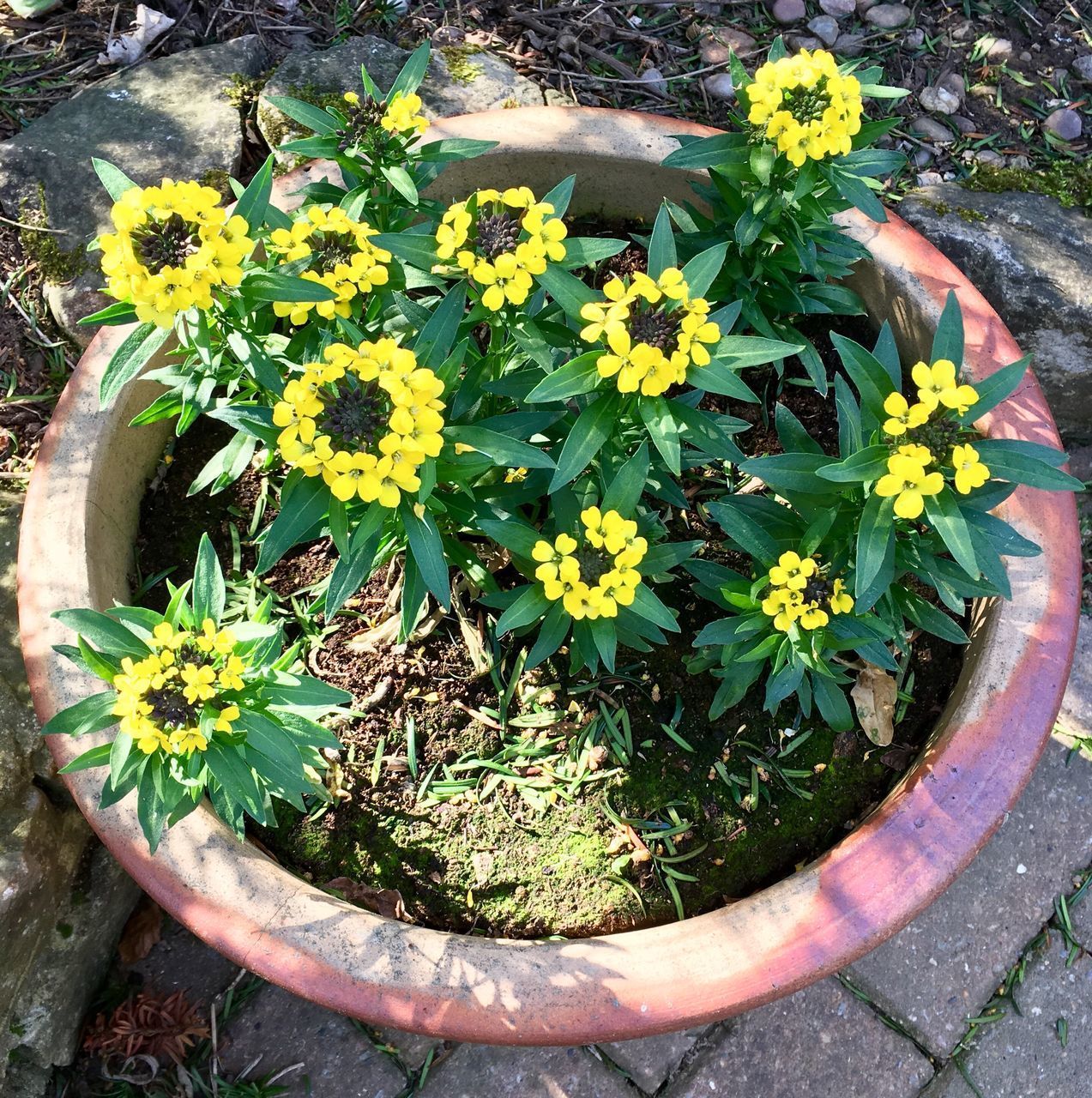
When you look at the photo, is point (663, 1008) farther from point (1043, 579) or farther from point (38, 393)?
point (38, 393)

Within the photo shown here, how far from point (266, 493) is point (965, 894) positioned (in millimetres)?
2435

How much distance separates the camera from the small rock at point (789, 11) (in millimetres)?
3756

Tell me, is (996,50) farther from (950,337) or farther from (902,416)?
(902,416)

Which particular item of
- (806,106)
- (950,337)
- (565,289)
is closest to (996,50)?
(806,106)

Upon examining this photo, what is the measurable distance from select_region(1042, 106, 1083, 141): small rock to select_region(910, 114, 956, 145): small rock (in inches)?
16.1

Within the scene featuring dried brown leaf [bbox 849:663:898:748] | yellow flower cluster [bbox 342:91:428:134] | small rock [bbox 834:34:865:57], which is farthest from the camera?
small rock [bbox 834:34:865:57]

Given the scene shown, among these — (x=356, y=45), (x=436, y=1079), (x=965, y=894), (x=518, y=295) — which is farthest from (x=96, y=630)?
(x=965, y=894)

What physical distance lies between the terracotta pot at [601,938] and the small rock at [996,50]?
6.20 feet

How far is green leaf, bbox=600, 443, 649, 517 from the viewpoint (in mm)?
1906

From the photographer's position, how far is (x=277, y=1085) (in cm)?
263

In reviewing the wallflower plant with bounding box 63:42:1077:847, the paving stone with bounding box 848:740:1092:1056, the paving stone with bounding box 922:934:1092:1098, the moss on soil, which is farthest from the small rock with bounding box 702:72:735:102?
the paving stone with bounding box 922:934:1092:1098

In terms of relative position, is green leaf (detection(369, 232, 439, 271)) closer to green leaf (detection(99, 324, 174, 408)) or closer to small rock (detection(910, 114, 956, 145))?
green leaf (detection(99, 324, 174, 408))

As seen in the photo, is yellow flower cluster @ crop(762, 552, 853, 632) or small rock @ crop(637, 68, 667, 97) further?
small rock @ crop(637, 68, 667, 97)

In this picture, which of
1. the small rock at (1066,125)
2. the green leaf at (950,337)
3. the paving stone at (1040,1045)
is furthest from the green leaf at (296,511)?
the small rock at (1066,125)
